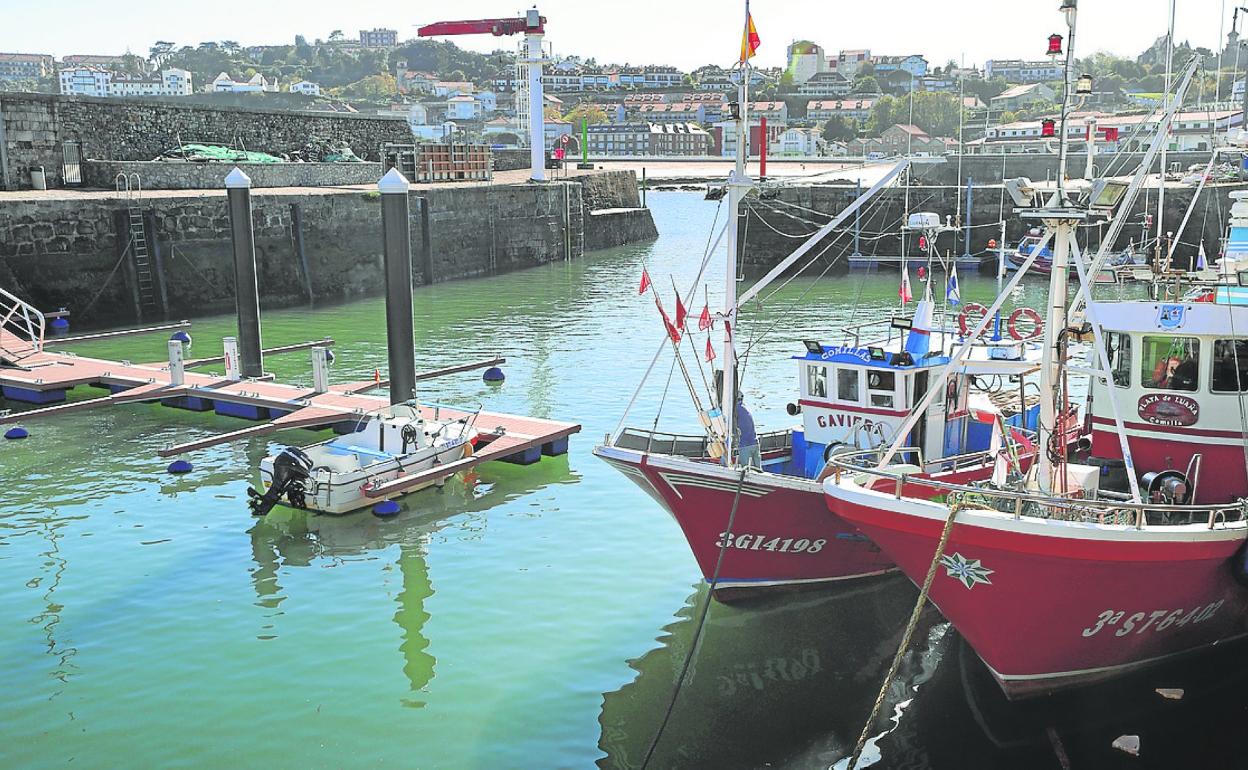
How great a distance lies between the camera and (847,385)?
43.4ft

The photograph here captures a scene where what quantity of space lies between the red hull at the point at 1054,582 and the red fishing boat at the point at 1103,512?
1 centimetres

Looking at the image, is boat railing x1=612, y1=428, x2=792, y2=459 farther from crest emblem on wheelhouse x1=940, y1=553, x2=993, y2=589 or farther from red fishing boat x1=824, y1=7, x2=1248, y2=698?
crest emblem on wheelhouse x1=940, y1=553, x2=993, y2=589

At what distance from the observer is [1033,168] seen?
65562 mm

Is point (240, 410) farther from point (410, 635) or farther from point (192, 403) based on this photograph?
point (410, 635)

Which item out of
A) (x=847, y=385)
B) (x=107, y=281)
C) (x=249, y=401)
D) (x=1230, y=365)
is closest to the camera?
(x=1230, y=365)

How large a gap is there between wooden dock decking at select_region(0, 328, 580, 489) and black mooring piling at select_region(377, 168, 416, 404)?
2.05ft

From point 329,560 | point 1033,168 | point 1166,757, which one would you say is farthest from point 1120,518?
point 1033,168

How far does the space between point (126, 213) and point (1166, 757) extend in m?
28.5

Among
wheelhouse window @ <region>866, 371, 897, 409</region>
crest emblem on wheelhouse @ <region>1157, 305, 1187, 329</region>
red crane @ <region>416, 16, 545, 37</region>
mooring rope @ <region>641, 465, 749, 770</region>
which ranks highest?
red crane @ <region>416, 16, 545, 37</region>

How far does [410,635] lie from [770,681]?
3723 mm

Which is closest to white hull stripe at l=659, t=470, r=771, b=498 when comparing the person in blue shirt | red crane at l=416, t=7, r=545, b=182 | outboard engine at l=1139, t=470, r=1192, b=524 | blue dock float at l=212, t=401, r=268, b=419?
the person in blue shirt

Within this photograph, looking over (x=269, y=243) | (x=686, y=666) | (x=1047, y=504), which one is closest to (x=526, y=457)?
(x=686, y=666)

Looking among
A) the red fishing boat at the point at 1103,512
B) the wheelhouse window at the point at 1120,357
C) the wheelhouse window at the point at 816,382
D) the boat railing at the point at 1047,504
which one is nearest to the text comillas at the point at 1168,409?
the red fishing boat at the point at 1103,512

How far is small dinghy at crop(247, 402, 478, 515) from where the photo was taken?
1471cm
